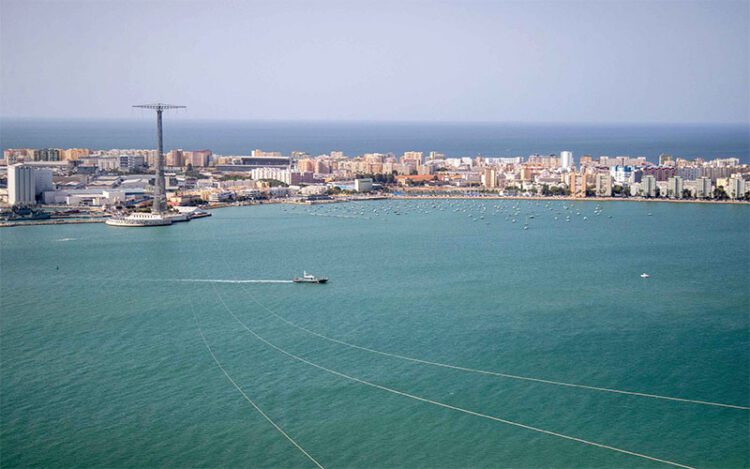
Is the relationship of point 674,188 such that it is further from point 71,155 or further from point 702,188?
point 71,155

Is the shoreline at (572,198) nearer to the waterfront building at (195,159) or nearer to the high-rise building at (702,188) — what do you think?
the high-rise building at (702,188)

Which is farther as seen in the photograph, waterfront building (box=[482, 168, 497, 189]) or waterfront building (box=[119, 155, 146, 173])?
waterfront building (box=[119, 155, 146, 173])

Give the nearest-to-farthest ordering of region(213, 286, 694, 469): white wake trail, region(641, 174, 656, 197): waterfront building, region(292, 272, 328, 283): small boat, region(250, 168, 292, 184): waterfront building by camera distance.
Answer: region(213, 286, 694, 469): white wake trail
region(292, 272, 328, 283): small boat
region(641, 174, 656, 197): waterfront building
region(250, 168, 292, 184): waterfront building

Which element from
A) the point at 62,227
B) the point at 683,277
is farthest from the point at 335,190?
the point at 683,277

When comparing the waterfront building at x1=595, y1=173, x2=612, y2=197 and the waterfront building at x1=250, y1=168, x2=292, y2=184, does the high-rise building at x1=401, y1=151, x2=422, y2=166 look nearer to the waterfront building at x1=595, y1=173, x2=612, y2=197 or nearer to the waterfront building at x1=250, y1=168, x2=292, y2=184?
the waterfront building at x1=250, y1=168, x2=292, y2=184

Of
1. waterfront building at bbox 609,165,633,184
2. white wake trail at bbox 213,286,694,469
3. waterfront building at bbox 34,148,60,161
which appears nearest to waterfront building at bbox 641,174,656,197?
waterfront building at bbox 609,165,633,184

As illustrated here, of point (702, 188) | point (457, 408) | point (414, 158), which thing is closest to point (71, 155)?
point (414, 158)
